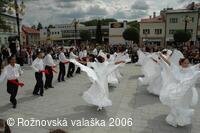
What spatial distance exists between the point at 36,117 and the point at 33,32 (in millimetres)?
92379

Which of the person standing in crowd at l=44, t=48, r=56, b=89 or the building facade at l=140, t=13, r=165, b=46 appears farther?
the building facade at l=140, t=13, r=165, b=46

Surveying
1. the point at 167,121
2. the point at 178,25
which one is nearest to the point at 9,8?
the point at 167,121

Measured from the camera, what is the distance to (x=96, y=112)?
7.31m

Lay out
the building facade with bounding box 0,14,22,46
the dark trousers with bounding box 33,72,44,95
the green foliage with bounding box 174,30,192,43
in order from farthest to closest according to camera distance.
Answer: the building facade with bounding box 0,14,22,46 < the green foliage with bounding box 174,30,192,43 < the dark trousers with bounding box 33,72,44,95

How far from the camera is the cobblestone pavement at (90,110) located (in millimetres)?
6066

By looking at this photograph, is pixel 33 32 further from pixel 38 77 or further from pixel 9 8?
pixel 38 77

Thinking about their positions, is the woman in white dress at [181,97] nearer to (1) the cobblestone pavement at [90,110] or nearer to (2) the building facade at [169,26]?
(1) the cobblestone pavement at [90,110]

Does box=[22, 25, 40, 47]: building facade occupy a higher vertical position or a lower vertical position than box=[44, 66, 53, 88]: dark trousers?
higher

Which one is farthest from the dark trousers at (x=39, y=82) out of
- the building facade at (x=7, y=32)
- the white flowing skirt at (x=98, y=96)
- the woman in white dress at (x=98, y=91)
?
the building facade at (x=7, y=32)

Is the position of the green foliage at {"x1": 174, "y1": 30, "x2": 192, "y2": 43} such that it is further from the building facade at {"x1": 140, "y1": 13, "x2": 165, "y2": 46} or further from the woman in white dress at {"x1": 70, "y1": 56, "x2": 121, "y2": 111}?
the woman in white dress at {"x1": 70, "y1": 56, "x2": 121, "y2": 111}

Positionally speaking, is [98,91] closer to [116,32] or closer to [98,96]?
[98,96]

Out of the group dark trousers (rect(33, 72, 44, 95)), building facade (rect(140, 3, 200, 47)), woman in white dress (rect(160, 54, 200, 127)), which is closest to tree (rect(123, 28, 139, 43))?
building facade (rect(140, 3, 200, 47))

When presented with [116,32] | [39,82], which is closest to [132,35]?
[116,32]

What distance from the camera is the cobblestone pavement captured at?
6.07m
